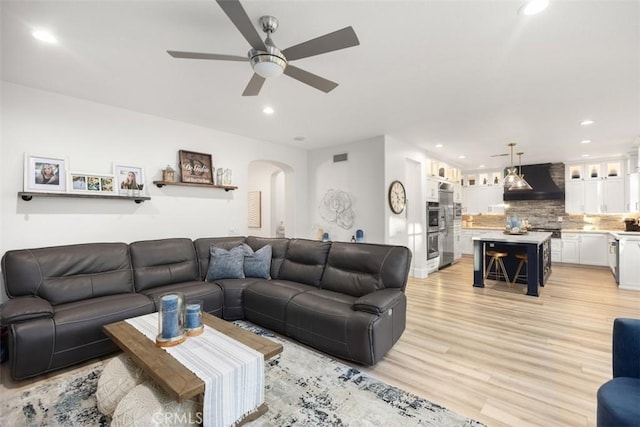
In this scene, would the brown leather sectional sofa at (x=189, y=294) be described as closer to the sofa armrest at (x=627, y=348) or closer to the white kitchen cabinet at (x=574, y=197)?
the sofa armrest at (x=627, y=348)

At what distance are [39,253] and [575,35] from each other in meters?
4.99

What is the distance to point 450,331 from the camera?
318cm

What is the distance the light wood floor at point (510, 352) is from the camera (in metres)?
1.98

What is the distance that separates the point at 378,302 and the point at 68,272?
3050 mm

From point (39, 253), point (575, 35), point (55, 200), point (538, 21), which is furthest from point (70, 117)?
point (575, 35)

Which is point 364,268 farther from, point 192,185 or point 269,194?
point 269,194

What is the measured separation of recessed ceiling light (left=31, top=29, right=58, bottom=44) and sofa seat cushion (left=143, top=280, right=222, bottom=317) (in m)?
2.35

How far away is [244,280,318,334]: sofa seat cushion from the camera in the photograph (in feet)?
9.71

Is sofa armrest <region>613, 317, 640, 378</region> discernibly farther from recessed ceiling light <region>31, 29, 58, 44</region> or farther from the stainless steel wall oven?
the stainless steel wall oven

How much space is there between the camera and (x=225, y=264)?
3703 mm

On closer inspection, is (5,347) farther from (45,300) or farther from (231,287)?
(231,287)

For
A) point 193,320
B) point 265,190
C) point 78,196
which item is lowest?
point 193,320

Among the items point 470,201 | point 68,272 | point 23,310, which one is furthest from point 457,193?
point 23,310

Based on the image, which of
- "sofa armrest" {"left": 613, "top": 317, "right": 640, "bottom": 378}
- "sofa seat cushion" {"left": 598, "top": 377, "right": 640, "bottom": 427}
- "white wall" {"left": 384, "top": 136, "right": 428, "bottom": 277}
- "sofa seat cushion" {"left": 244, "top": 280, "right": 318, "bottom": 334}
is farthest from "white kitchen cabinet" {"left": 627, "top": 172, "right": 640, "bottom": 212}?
"sofa seat cushion" {"left": 244, "top": 280, "right": 318, "bottom": 334}
